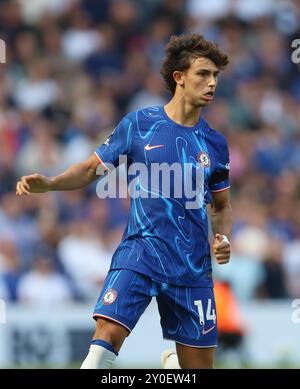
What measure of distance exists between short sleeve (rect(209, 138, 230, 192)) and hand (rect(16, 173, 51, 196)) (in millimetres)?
1140

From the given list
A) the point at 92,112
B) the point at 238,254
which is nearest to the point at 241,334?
the point at 238,254

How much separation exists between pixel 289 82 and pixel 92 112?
3.39 metres

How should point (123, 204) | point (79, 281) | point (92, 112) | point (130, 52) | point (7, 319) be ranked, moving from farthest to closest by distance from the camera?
point (130, 52)
point (92, 112)
point (123, 204)
point (79, 281)
point (7, 319)

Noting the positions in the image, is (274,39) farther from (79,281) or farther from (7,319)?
(7,319)

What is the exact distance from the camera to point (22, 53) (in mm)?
16609

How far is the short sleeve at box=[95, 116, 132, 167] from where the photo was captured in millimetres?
7531

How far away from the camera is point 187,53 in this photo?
7727 millimetres

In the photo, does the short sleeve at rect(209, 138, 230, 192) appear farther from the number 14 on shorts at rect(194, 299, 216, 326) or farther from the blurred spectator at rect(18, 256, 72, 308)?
the blurred spectator at rect(18, 256, 72, 308)

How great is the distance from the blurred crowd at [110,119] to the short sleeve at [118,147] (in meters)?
5.72

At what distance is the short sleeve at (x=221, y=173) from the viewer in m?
7.75

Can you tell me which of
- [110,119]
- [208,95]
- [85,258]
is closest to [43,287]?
[85,258]

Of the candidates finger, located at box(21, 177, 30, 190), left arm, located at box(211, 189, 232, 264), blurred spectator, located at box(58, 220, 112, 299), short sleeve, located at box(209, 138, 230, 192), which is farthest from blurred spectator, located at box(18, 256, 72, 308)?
finger, located at box(21, 177, 30, 190)

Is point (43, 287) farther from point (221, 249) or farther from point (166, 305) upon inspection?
point (221, 249)

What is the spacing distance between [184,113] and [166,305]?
4.19 feet
